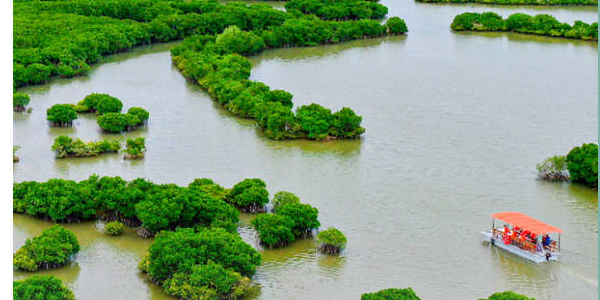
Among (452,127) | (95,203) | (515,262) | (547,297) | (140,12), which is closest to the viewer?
(547,297)

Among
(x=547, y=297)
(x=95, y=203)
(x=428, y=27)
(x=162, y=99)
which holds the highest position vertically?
(x=428, y=27)

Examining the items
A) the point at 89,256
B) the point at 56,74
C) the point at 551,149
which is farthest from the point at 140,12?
the point at 89,256

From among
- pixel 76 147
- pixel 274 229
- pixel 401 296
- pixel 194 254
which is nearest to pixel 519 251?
pixel 401 296

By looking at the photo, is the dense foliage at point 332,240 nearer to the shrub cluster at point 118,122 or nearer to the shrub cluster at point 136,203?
the shrub cluster at point 136,203

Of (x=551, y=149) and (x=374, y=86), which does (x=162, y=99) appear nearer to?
(x=374, y=86)

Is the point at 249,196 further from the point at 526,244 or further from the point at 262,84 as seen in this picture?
the point at 262,84

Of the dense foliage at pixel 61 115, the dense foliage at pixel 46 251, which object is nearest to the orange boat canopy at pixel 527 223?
the dense foliage at pixel 46 251

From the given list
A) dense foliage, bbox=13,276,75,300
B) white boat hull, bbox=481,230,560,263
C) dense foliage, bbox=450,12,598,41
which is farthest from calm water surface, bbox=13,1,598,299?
dense foliage, bbox=13,276,75,300
